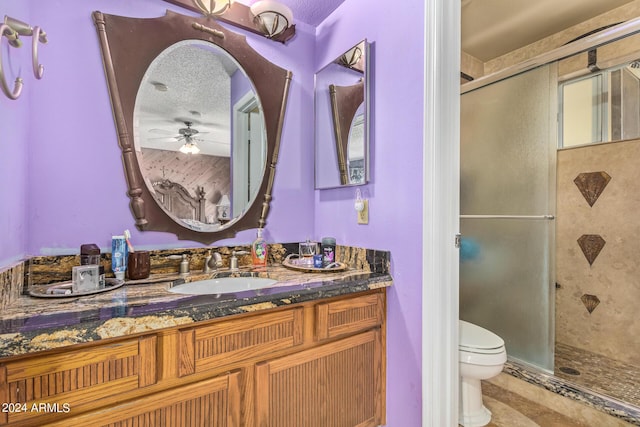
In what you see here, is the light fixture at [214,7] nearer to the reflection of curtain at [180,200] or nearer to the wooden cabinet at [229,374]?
the reflection of curtain at [180,200]

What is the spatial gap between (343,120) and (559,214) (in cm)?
207

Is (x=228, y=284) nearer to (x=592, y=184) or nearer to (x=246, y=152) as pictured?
(x=246, y=152)

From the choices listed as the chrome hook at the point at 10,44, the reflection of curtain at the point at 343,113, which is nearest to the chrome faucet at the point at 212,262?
the reflection of curtain at the point at 343,113

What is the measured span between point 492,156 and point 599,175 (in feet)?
2.61

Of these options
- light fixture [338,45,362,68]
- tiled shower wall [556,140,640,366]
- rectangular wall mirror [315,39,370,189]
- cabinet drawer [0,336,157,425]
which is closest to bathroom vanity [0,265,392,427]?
cabinet drawer [0,336,157,425]

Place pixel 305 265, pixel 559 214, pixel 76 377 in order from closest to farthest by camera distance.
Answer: pixel 76 377, pixel 305 265, pixel 559 214

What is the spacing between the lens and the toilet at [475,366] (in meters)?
1.50

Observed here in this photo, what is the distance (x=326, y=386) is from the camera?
1.25m

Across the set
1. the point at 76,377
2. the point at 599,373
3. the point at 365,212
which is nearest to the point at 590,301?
the point at 599,373

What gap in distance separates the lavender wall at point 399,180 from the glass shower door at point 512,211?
1.31m

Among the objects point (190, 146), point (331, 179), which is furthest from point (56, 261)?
point (331, 179)

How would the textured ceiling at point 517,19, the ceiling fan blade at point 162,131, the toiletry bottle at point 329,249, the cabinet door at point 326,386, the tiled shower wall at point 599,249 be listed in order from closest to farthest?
the cabinet door at point 326,386, the ceiling fan blade at point 162,131, the toiletry bottle at point 329,249, the textured ceiling at point 517,19, the tiled shower wall at point 599,249

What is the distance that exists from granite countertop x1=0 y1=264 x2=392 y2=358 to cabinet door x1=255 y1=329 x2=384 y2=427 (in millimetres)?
249

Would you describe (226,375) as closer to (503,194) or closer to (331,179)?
(331,179)
